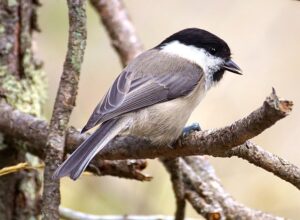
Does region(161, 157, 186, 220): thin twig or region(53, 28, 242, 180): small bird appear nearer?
region(53, 28, 242, 180): small bird

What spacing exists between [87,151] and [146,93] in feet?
1.59

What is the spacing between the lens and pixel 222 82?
3.57 meters

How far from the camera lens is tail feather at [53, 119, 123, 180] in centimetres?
204

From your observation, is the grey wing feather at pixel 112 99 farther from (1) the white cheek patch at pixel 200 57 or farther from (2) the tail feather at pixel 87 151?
(1) the white cheek patch at pixel 200 57

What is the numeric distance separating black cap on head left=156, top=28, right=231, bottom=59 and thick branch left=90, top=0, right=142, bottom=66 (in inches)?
15.4

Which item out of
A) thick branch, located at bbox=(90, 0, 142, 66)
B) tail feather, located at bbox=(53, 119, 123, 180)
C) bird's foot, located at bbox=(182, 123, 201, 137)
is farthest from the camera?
thick branch, located at bbox=(90, 0, 142, 66)

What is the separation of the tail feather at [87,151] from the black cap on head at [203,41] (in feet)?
2.02

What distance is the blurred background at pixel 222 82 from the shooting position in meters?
3.29

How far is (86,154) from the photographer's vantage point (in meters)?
2.12

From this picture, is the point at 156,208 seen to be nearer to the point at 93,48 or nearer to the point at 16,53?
the point at 16,53

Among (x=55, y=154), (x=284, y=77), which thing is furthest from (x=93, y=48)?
(x=55, y=154)

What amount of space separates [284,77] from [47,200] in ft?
7.20

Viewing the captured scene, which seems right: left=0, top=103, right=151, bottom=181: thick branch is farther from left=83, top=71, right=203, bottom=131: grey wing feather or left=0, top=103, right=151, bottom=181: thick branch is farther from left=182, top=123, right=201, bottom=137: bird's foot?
left=182, top=123, right=201, bottom=137: bird's foot

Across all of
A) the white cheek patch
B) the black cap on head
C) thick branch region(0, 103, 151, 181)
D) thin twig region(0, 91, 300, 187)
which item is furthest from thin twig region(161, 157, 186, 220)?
the black cap on head
